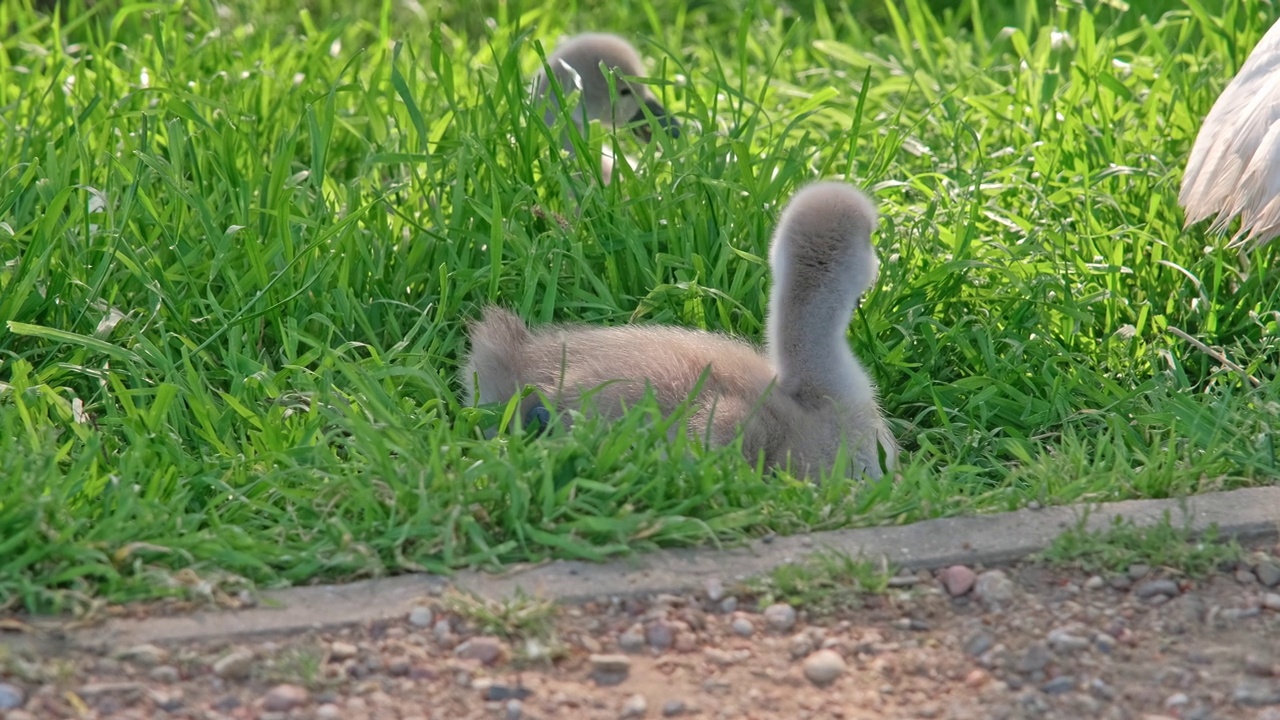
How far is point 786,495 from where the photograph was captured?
3000mm

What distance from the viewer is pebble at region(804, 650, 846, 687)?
2506 mm

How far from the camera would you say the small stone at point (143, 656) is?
248cm

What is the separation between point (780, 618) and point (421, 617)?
0.62 meters

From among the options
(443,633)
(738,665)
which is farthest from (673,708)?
(443,633)

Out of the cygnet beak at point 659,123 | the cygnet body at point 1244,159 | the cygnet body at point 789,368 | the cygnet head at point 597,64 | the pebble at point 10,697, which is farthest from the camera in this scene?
the cygnet head at point 597,64

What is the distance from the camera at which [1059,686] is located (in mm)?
2480

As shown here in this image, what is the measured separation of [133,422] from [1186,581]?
7.00 feet

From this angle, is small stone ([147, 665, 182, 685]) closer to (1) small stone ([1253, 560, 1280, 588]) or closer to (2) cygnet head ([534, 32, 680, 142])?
(1) small stone ([1253, 560, 1280, 588])

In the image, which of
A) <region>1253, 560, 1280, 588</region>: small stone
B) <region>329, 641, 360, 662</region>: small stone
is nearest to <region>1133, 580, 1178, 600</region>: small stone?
<region>1253, 560, 1280, 588</region>: small stone

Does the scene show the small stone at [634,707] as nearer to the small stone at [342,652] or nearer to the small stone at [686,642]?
the small stone at [686,642]

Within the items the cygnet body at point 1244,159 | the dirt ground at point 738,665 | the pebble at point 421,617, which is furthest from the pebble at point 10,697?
the cygnet body at point 1244,159

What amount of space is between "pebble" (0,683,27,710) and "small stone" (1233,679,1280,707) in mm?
1916

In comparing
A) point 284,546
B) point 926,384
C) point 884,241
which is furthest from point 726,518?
point 884,241

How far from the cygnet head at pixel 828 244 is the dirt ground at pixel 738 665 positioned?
84cm
